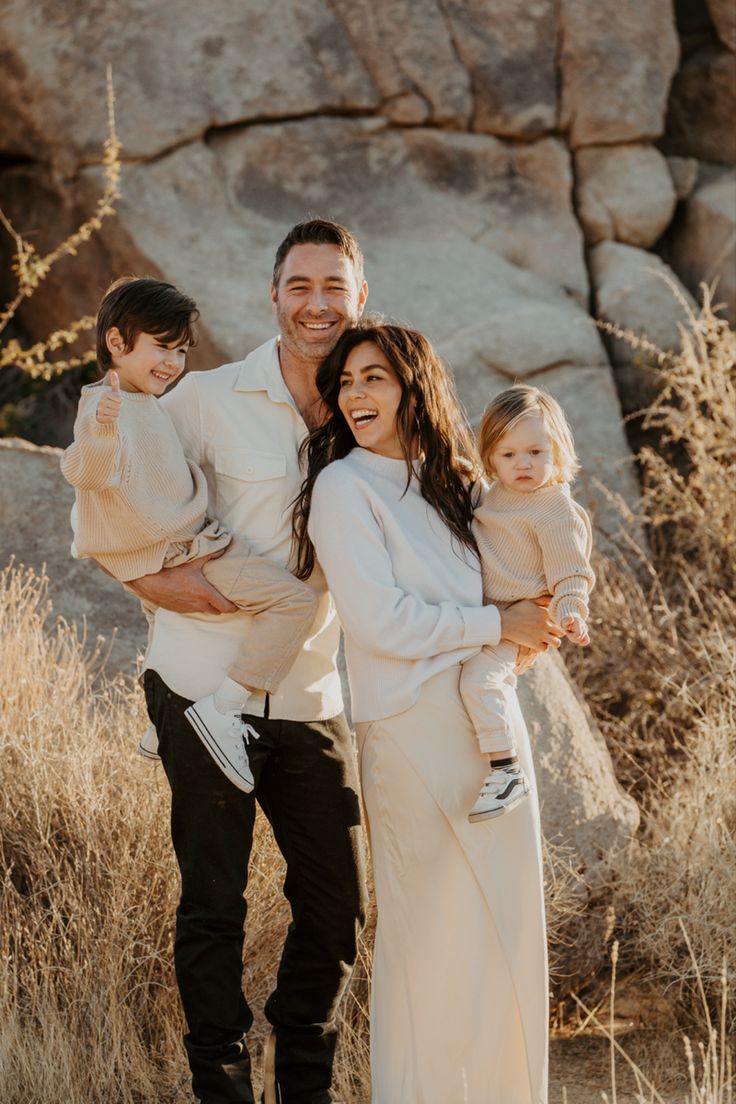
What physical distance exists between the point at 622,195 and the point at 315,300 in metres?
5.85

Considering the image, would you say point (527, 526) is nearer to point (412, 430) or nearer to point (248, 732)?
point (412, 430)

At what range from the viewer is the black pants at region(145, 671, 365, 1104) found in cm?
306

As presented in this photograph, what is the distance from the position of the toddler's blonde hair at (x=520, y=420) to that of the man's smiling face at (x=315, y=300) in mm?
446

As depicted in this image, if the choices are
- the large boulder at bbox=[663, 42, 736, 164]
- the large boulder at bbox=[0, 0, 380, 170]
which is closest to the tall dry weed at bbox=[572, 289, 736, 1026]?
the large boulder at bbox=[663, 42, 736, 164]

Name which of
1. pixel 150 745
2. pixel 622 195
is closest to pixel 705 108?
pixel 622 195

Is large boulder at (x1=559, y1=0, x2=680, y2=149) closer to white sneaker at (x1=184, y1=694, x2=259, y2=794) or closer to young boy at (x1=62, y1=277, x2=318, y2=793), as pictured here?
young boy at (x1=62, y1=277, x2=318, y2=793)

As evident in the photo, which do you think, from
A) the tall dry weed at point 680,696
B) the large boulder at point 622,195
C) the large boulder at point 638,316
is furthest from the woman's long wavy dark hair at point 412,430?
the large boulder at point 622,195

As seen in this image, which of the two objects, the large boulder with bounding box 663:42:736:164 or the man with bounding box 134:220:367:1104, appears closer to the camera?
the man with bounding box 134:220:367:1104

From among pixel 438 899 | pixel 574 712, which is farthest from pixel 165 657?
pixel 574 712

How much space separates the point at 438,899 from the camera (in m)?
2.98

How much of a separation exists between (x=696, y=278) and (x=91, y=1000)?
6.43 meters

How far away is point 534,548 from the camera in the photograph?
3.15 metres

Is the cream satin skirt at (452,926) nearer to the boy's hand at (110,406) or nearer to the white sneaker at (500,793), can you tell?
the white sneaker at (500,793)

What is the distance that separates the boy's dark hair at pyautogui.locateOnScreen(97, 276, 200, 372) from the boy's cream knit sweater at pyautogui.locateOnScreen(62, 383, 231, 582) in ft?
0.49
